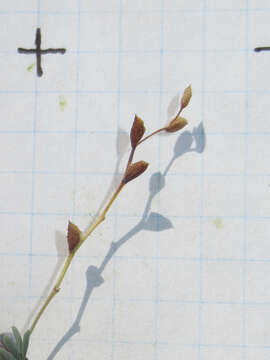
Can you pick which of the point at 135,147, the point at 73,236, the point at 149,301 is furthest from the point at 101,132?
the point at 149,301

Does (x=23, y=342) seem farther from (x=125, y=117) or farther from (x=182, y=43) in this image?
(x=182, y=43)

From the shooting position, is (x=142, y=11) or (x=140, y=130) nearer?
(x=140, y=130)

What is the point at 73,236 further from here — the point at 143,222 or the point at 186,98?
the point at 186,98

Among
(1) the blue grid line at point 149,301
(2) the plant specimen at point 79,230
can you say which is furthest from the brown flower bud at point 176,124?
(1) the blue grid line at point 149,301

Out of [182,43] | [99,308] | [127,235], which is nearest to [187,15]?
[182,43]

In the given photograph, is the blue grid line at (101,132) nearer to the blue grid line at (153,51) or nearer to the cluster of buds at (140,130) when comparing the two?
the cluster of buds at (140,130)

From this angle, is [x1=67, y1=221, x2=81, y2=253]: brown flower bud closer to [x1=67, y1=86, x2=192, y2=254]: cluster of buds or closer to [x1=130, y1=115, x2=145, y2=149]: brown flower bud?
[x1=67, y1=86, x2=192, y2=254]: cluster of buds
